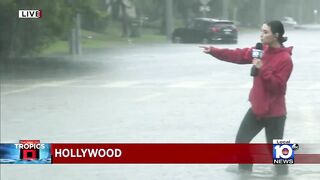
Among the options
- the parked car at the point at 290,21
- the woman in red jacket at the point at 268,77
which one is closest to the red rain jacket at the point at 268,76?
the woman in red jacket at the point at 268,77

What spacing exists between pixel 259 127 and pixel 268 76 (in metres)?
0.79

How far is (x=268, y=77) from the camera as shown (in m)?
6.76

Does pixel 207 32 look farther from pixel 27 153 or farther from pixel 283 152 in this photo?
pixel 27 153

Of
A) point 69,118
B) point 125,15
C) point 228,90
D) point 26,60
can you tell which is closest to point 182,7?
point 125,15

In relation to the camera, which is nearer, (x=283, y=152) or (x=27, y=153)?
(x=27, y=153)

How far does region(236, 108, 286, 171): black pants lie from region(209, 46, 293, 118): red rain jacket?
9cm

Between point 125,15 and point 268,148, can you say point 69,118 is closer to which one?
point 268,148

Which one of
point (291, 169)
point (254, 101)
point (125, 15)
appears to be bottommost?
point (125, 15)

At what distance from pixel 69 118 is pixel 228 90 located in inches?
230

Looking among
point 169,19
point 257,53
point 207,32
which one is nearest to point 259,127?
point 257,53

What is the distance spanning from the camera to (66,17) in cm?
2328

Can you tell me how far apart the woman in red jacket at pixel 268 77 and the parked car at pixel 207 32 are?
A: 12.6m

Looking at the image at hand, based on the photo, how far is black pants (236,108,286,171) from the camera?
721 cm

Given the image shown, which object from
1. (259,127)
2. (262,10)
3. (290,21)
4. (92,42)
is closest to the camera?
(259,127)
